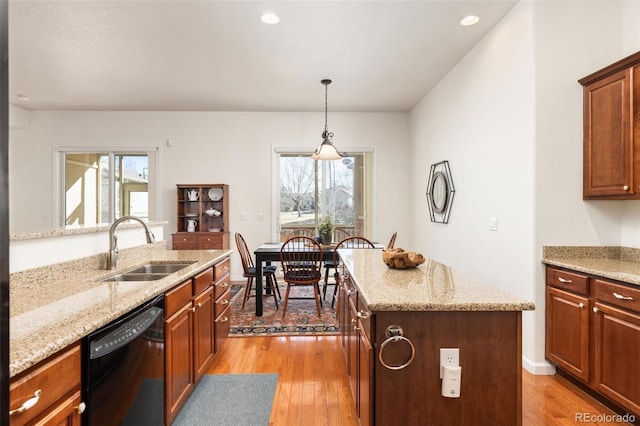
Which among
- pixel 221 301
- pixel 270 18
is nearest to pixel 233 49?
pixel 270 18

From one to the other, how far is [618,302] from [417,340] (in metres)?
1.42

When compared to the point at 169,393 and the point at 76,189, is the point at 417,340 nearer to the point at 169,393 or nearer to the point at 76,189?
the point at 169,393

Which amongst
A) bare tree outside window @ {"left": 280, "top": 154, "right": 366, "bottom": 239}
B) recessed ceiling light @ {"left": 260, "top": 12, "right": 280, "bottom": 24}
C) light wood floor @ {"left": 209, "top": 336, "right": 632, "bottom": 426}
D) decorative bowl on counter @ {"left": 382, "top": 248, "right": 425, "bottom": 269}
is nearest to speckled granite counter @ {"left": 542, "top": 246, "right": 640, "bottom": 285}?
light wood floor @ {"left": 209, "top": 336, "right": 632, "bottom": 426}

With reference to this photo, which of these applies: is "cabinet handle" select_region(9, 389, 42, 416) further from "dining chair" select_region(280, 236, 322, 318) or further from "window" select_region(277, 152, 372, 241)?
"window" select_region(277, 152, 372, 241)

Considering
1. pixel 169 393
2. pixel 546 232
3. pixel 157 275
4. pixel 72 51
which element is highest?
pixel 72 51

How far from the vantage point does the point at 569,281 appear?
2.19 m

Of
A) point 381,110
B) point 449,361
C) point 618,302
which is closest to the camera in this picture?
point 449,361

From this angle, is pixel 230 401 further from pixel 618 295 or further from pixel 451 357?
pixel 618 295

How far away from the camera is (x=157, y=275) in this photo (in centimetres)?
214

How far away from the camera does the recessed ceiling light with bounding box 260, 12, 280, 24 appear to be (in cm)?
275

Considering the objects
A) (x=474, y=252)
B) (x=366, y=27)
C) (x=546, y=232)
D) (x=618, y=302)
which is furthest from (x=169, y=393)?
(x=366, y=27)

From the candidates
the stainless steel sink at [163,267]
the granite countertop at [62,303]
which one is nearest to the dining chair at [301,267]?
the stainless steel sink at [163,267]

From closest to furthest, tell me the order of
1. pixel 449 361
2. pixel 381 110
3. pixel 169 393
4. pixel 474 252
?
pixel 449 361
pixel 169 393
pixel 474 252
pixel 381 110

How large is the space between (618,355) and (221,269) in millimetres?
2667
